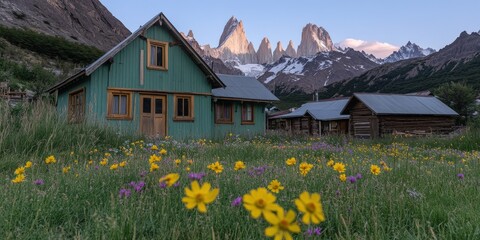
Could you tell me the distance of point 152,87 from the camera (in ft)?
58.6

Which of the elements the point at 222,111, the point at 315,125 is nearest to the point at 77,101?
the point at 222,111

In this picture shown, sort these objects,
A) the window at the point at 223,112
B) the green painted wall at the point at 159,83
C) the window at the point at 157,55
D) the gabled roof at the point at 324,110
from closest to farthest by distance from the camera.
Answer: the green painted wall at the point at 159,83, the window at the point at 157,55, the window at the point at 223,112, the gabled roof at the point at 324,110

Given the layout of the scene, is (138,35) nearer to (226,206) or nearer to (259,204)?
(226,206)

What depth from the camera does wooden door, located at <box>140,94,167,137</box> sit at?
17562 millimetres

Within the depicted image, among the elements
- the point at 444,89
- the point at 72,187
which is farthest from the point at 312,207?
the point at 444,89

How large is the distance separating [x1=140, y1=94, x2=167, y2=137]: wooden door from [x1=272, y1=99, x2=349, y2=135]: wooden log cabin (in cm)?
2714

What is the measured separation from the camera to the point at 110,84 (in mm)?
16797

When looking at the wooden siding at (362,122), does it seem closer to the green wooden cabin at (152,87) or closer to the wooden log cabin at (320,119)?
the wooden log cabin at (320,119)

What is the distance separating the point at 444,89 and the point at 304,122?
1738 centimetres

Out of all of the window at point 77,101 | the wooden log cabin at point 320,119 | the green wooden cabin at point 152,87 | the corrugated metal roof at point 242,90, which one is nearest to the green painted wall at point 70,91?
the green wooden cabin at point 152,87

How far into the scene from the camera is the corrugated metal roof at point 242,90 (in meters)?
22.0

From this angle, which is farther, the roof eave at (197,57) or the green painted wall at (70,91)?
the roof eave at (197,57)

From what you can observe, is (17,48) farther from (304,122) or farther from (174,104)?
(304,122)

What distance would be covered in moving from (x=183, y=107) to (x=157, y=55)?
9.67 feet
